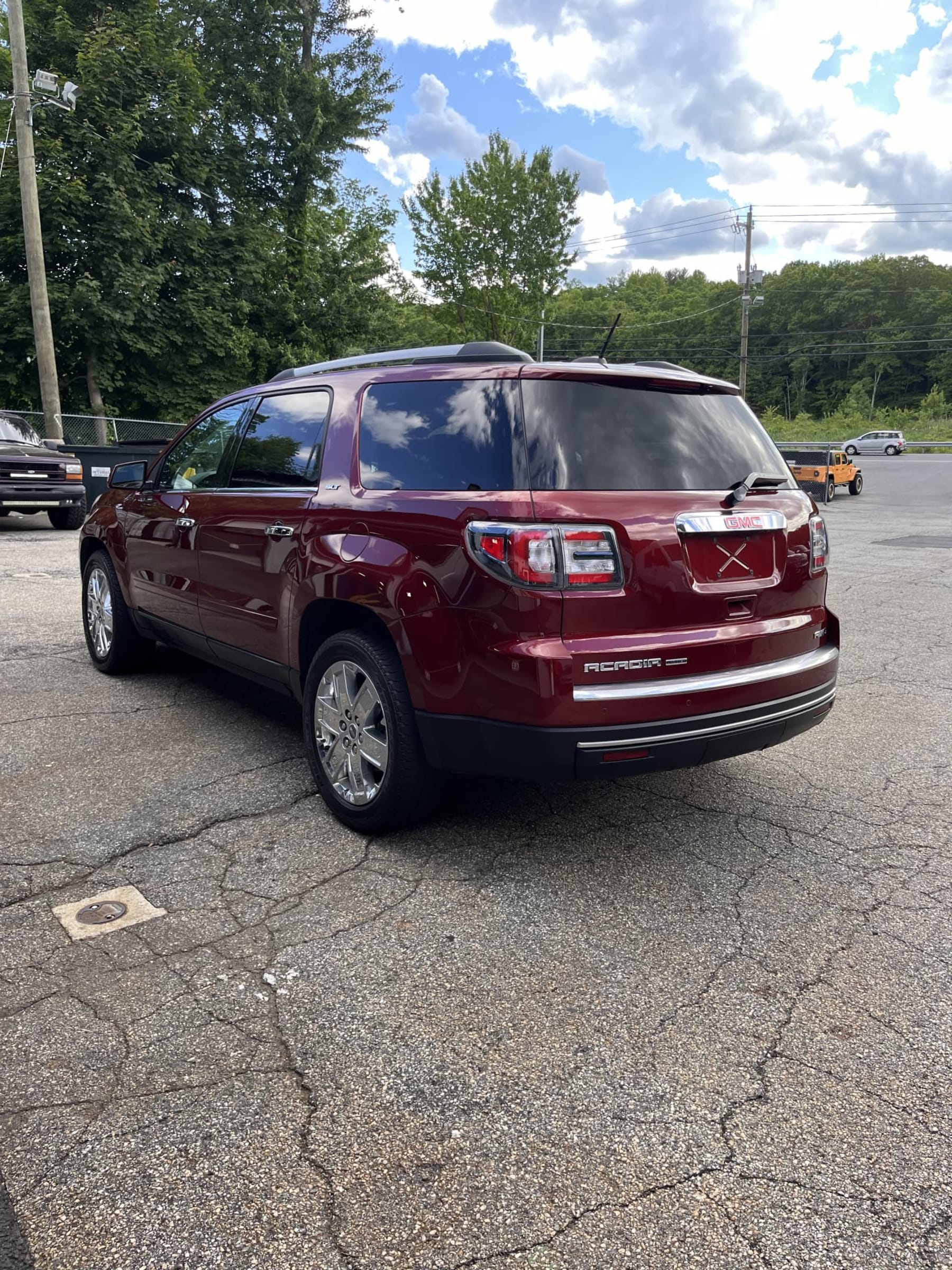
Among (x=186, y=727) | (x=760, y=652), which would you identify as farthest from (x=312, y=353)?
(x=760, y=652)

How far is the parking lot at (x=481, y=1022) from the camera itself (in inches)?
71.6

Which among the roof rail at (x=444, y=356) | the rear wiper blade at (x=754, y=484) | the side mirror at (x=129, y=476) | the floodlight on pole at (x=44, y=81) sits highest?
the floodlight on pole at (x=44, y=81)

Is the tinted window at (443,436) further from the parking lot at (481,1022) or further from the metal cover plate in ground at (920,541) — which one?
the metal cover plate in ground at (920,541)

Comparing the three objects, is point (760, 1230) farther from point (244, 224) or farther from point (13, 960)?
point (244, 224)

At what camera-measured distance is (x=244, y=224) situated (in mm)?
25641

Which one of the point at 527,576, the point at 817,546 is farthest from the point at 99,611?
the point at 817,546

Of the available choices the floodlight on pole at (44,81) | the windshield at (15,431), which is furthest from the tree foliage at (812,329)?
the windshield at (15,431)

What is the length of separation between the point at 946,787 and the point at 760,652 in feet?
5.25

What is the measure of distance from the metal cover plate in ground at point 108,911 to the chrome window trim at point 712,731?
5.01 ft

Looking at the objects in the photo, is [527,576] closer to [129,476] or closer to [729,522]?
[729,522]

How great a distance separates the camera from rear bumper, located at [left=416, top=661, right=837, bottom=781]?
2.98 m

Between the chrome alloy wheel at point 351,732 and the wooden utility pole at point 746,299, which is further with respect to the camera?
the wooden utility pole at point 746,299

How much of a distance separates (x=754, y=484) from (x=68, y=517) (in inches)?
549

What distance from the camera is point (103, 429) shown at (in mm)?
19922
